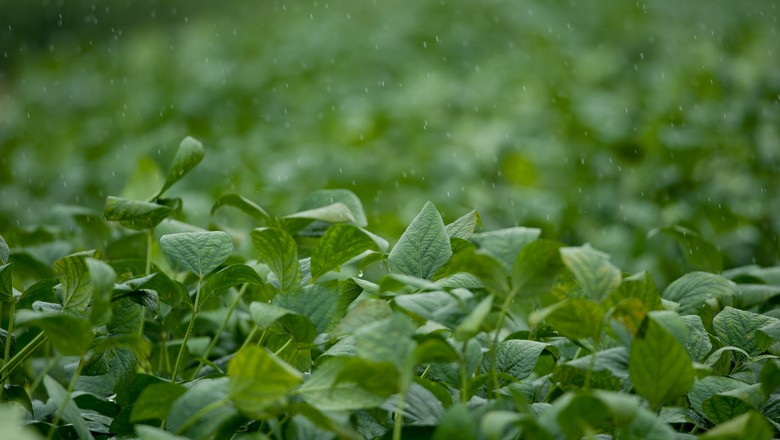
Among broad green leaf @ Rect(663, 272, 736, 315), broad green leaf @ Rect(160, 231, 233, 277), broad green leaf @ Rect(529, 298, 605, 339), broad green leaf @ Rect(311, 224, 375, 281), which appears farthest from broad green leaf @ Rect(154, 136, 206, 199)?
broad green leaf @ Rect(663, 272, 736, 315)

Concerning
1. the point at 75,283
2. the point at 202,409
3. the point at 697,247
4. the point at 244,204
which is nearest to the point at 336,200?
the point at 244,204

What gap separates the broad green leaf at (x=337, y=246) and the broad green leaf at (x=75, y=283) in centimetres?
22

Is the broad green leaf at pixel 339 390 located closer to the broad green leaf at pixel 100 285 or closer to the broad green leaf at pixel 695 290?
the broad green leaf at pixel 100 285

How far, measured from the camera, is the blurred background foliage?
2.52m

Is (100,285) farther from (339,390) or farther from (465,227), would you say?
(465,227)

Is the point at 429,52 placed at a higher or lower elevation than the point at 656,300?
lower

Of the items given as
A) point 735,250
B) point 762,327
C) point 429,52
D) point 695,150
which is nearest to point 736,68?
point 695,150

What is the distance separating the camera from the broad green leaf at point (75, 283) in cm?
79

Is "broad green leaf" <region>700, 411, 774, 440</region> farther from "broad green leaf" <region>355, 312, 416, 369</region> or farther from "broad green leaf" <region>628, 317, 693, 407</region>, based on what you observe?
"broad green leaf" <region>355, 312, 416, 369</region>

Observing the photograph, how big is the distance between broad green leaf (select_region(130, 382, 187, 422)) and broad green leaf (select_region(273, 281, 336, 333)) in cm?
13

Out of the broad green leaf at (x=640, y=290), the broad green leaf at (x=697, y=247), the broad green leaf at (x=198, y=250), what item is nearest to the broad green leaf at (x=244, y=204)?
the broad green leaf at (x=198, y=250)

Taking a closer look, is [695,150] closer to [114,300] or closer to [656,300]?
[656,300]

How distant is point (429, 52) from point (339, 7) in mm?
2158

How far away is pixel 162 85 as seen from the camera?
530cm
